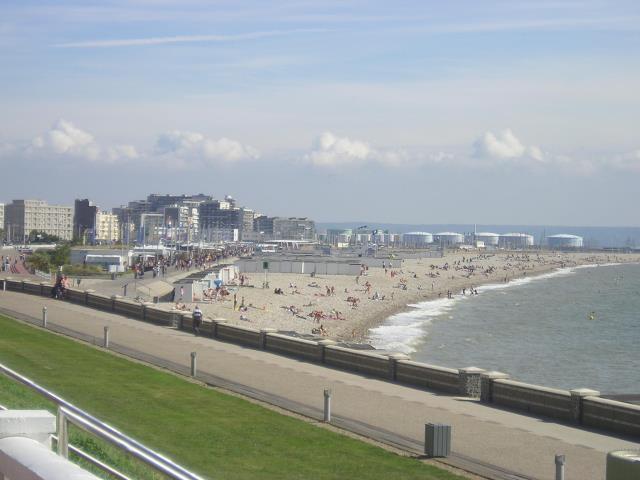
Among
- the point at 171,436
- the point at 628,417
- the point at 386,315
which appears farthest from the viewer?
the point at 386,315

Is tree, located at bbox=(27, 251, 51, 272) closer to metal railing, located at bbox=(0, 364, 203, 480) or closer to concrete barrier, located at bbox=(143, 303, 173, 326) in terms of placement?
concrete barrier, located at bbox=(143, 303, 173, 326)

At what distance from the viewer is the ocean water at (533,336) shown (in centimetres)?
4325

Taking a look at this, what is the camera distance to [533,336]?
60.5 metres

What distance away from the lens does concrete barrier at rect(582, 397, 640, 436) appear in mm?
15242

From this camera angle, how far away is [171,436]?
44.9 ft

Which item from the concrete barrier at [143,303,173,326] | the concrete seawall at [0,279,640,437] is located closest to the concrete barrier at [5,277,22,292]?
the concrete barrier at [143,303,173,326]

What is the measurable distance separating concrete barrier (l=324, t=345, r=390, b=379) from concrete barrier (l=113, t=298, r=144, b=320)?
13.3m

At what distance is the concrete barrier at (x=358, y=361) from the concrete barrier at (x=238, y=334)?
13.0 feet

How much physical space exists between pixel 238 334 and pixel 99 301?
1234cm

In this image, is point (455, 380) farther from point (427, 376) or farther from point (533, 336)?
point (533, 336)

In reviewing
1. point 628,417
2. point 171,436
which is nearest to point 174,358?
point 171,436

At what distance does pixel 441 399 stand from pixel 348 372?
415cm

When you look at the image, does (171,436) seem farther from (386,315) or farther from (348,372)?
(386,315)

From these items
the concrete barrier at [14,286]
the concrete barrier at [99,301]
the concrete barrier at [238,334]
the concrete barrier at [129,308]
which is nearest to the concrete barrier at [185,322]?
the concrete barrier at [238,334]
